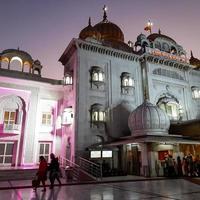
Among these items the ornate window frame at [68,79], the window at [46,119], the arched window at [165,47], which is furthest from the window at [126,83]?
the window at [46,119]

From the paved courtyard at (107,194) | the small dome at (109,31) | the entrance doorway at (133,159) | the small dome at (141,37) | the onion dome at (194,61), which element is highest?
the small dome at (109,31)

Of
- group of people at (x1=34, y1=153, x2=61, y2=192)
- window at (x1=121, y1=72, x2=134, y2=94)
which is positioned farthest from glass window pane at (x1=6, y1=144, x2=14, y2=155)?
window at (x1=121, y1=72, x2=134, y2=94)

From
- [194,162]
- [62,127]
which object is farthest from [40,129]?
[194,162]

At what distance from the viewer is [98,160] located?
1689 cm

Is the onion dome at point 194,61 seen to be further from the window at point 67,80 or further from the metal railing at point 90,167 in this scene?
the metal railing at point 90,167

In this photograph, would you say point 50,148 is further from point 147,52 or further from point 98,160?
point 147,52

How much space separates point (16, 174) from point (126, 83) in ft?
44.2

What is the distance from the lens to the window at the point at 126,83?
21587 millimetres

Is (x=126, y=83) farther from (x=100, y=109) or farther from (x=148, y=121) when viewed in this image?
(x=148, y=121)

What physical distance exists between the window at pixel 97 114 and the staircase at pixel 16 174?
674cm

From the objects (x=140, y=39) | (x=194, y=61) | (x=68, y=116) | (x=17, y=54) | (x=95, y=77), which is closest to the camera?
(x=68, y=116)

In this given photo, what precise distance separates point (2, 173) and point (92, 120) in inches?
323

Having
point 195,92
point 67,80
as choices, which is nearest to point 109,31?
point 67,80

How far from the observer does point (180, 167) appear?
627 inches
